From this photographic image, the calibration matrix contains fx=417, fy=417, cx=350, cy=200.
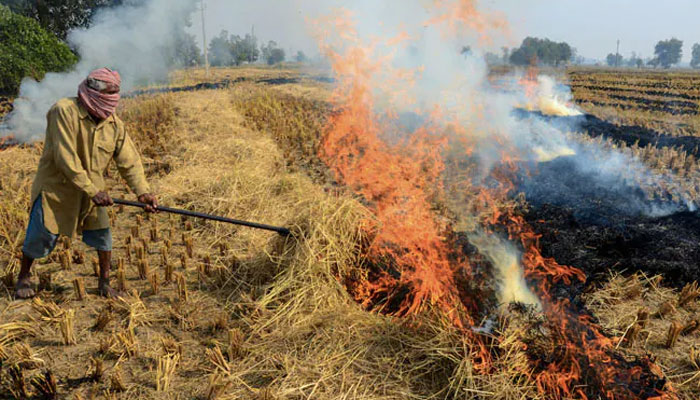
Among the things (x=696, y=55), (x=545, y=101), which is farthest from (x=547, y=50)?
(x=696, y=55)

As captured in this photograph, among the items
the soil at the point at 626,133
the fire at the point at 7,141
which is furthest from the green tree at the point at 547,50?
the fire at the point at 7,141

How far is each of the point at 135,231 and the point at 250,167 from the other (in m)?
2.51

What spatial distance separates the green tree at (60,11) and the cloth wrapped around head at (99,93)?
9.83 metres

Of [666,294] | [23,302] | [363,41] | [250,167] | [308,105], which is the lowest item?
[666,294]

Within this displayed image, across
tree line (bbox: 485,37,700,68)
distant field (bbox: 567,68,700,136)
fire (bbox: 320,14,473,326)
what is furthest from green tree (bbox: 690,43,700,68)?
fire (bbox: 320,14,473,326)

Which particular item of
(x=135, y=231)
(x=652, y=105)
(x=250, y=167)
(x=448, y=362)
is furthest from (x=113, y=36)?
(x=652, y=105)

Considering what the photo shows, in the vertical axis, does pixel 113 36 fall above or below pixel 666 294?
above

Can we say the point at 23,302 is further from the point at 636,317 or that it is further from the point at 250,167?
the point at 636,317

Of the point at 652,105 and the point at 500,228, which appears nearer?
the point at 500,228

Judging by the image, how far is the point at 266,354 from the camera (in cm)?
301

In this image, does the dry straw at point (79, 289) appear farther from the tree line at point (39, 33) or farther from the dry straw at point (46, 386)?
the tree line at point (39, 33)

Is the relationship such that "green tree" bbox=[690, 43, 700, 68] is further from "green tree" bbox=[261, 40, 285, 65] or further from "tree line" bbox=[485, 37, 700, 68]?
"green tree" bbox=[261, 40, 285, 65]

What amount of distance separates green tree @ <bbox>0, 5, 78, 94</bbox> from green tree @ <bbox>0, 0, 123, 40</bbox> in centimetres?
93

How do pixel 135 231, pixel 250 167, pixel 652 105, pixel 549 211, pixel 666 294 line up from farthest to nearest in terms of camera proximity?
pixel 652 105, pixel 250 167, pixel 549 211, pixel 135 231, pixel 666 294
